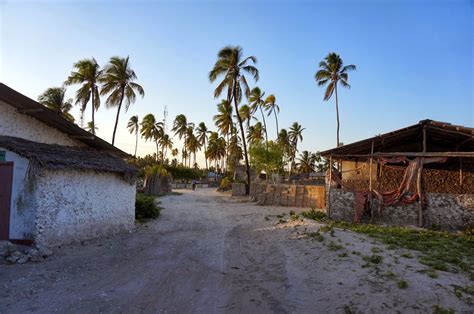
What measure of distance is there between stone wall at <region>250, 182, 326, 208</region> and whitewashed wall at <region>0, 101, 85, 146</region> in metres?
15.0

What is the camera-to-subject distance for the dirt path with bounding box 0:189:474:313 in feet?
17.4

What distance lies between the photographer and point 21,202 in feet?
28.4

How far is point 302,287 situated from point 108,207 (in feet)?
25.4

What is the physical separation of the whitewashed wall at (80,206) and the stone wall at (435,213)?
987 cm

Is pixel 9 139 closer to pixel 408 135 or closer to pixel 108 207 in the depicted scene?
pixel 108 207

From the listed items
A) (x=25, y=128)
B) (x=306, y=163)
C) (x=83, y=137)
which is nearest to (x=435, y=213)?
(x=83, y=137)

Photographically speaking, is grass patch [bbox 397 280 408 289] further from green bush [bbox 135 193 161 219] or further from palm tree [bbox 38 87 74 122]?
palm tree [bbox 38 87 74 122]

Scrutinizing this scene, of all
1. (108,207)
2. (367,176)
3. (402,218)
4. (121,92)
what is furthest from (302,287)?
(121,92)

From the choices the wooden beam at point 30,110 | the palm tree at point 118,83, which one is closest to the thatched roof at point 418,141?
the wooden beam at point 30,110

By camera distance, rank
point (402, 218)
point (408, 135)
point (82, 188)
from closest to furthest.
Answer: point (82, 188), point (402, 218), point (408, 135)

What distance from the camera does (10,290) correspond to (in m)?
5.86

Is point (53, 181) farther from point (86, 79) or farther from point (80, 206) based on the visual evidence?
point (86, 79)

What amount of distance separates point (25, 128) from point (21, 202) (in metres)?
2.83

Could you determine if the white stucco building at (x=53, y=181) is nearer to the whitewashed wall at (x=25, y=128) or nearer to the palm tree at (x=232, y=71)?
the whitewashed wall at (x=25, y=128)
